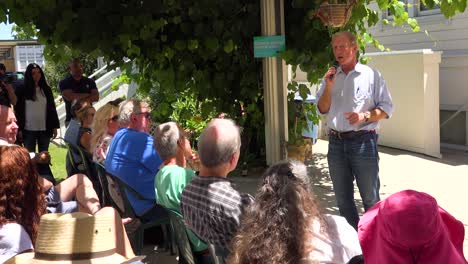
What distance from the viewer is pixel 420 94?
316 inches

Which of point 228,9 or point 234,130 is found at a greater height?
point 228,9

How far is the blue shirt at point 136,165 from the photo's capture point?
3.60 m

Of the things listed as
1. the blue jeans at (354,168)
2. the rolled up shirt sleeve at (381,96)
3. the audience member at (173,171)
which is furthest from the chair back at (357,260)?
the rolled up shirt sleeve at (381,96)

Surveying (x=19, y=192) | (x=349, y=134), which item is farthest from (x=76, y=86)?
(x=19, y=192)

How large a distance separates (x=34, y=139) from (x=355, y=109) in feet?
15.3

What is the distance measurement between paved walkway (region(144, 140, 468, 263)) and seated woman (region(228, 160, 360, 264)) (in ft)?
9.17

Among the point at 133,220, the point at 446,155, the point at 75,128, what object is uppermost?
the point at 75,128

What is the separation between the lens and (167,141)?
3.28 metres

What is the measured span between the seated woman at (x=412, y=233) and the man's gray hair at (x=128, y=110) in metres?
2.50

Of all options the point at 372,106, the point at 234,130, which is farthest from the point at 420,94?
the point at 234,130

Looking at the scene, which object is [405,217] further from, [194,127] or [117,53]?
[194,127]

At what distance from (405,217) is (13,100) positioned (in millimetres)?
6114

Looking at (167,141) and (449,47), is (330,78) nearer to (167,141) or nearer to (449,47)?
(167,141)

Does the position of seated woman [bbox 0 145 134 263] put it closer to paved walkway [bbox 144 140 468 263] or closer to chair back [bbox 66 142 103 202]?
chair back [bbox 66 142 103 202]
